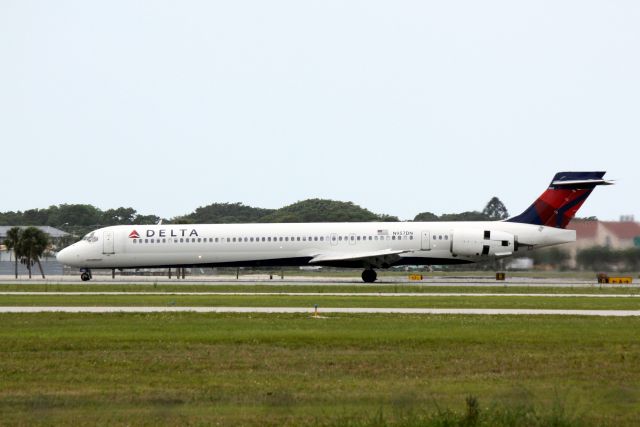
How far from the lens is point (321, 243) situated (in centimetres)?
6272

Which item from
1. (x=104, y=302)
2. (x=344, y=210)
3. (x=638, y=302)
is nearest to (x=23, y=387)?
(x=104, y=302)

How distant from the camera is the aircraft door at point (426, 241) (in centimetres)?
6138

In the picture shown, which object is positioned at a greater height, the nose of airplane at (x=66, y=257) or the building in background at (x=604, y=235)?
the building in background at (x=604, y=235)

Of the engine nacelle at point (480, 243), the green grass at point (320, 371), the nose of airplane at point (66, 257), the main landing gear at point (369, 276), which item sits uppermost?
the engine nacelle at point (480, 243)

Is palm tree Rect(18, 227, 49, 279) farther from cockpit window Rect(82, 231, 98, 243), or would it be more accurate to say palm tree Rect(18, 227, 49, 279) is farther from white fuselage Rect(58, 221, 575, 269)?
white fuselage Rect(58, 221, 575, 269)

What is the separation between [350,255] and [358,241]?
1.05 m

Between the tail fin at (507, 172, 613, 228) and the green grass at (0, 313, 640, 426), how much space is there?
3212 cm

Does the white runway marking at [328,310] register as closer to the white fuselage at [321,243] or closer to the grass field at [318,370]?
the grass field at [318,370]

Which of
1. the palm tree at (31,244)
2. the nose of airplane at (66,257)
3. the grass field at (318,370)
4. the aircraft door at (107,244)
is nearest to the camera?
the grass field at (318,370)

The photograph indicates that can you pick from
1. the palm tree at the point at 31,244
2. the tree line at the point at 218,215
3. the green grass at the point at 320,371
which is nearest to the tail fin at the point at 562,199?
the green grass at the point at 320,371

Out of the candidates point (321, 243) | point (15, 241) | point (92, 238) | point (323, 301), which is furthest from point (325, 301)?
point (15, 241)

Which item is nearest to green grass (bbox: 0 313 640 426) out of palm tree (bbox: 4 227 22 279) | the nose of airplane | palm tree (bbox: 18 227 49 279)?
the nose of airplane

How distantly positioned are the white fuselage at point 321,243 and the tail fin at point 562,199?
0.61m

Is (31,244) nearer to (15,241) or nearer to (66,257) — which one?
(15,241)
